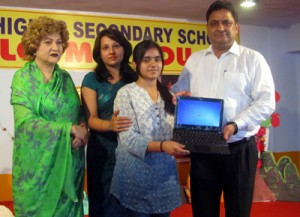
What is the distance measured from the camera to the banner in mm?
5000

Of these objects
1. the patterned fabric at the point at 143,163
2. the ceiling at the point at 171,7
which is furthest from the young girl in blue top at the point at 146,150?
the ceiling at the point at 171,7

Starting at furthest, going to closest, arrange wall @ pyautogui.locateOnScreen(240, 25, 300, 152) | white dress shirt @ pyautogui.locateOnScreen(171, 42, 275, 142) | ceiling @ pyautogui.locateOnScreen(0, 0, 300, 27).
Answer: wall @ pyautogui.locateOnScreen(240, 25, 300, 152), ceiling @ pyautogui.locateOnScreen(0, 0, 300, 27), white dress shirt @ pyautogui.locateOnScreen(171, 42, 275, 142)

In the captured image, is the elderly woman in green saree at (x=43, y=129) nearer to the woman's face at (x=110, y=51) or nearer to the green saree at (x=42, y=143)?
the green saree at (x=42, y=143)

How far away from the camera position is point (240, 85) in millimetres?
2287

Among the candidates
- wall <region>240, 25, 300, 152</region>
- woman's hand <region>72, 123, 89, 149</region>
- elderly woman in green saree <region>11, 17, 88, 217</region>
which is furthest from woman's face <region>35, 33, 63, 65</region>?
wall <region>240, 25, 300, 152</region>

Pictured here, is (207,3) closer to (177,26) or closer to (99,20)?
(177,26)

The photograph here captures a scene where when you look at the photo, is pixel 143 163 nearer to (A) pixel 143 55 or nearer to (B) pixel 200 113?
(B) pixel 200 113

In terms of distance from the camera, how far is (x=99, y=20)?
5402 millimetres

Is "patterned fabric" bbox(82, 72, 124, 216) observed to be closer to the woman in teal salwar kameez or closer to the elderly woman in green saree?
the woman in teal salwar kameez

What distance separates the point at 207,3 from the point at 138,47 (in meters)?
3.16

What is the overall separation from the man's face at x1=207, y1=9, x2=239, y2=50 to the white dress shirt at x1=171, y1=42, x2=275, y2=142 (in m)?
0.07

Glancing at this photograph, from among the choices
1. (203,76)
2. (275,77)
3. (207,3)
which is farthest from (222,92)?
(275,77)

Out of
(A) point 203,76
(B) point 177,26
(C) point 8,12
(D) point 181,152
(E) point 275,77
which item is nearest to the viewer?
(D) point 181,152

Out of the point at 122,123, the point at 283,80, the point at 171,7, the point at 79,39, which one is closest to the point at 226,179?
the point at 122,123
